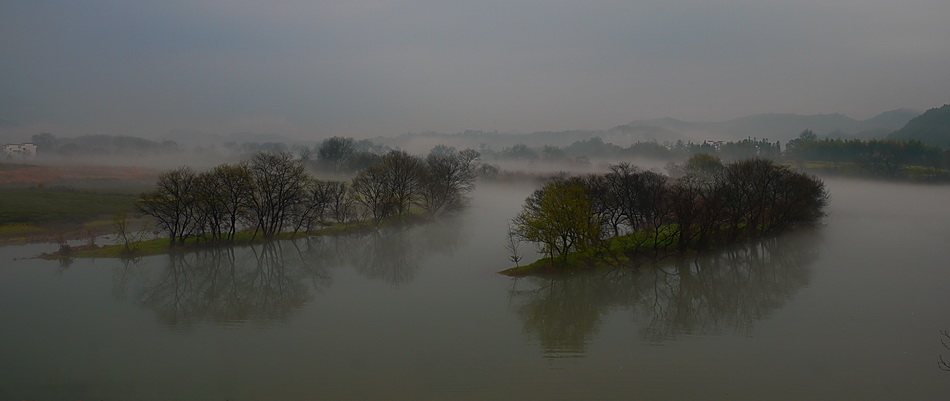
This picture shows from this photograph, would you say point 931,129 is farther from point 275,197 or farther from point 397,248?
point 275,197

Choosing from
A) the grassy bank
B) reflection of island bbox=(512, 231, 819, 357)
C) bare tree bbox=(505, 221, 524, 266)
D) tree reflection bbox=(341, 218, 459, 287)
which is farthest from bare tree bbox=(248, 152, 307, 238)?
reflection of island bbox=(512, 231, 819, 357)

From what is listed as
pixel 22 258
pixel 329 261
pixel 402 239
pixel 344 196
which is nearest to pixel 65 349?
pixel 329 261

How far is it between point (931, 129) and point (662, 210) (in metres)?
168

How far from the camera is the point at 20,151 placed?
11400 cm

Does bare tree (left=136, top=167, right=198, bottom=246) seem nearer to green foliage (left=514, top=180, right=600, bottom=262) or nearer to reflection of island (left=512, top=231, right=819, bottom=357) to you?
green foliage (left=514, top=180, right=600, bottom=262)

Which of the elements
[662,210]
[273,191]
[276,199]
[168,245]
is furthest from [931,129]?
[168,245]

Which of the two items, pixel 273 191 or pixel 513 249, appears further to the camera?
pixel 273 191

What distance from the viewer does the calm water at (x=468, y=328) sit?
13.2m

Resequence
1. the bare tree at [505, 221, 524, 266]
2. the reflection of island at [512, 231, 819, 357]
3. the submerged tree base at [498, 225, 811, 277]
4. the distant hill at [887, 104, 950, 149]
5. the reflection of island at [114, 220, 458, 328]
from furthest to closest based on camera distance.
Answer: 1. the distant hill at [887, 104, 950, 149]
2. the bare tree at [505, 221, 524, 266]
3. the submerged tree base at [498, 225, 811, 277]
4. the reflection of island at [114, 220, 458, 328]
5. the reflection of island at [512, 231, 819, 357]

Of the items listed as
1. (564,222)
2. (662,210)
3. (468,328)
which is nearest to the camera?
(468,328)

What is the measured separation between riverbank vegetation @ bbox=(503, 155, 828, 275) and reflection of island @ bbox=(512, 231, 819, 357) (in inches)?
58.8

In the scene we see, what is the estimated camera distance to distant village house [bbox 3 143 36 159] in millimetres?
106062

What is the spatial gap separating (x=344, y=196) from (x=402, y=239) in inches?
447

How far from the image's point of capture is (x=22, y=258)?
30.3m
